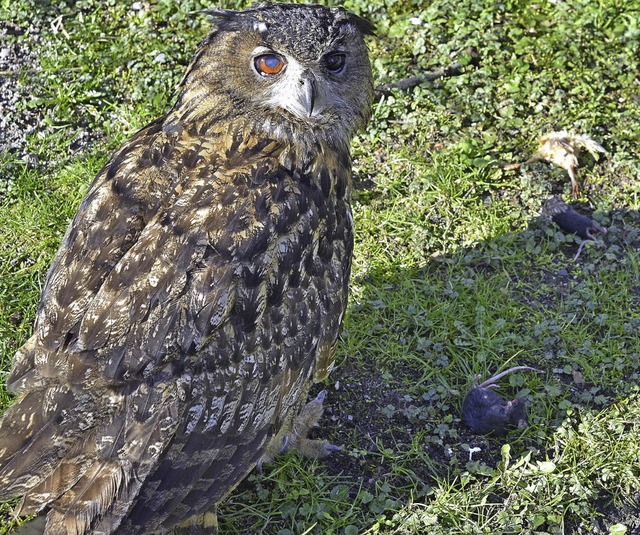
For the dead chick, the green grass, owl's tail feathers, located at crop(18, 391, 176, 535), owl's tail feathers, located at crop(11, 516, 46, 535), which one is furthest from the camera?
the dead chick

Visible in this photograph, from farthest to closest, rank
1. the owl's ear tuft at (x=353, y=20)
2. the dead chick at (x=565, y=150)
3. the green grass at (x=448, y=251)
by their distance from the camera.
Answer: the dead chick at (x=565, y=150) < the green grass at (x=448, y=251) < the owl's ear tuft at (x=353, y=20)

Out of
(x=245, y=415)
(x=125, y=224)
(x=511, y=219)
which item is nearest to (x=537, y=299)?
(x=511, y=219)

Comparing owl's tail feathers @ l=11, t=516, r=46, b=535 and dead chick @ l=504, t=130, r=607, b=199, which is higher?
dead chick @ l=504, t=130, r=607, b=199

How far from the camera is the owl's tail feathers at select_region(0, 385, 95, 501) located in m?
2.80

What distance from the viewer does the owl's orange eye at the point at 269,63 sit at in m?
3.31

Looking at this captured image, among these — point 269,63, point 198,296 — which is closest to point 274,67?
point 269,63

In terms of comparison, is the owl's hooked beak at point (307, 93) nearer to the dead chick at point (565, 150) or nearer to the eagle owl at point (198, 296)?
the eagle owl at point (198, 296)

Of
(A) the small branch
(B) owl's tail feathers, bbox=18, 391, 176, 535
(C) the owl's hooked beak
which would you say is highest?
(C) the owl's hooked beak

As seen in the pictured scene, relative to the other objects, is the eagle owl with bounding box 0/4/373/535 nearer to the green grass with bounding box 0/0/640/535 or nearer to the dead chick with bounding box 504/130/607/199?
the green grass with bounding box 0/0/640/535

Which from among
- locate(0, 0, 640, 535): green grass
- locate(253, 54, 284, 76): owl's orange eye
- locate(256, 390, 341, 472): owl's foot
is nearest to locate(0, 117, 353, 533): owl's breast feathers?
locate(253, 54, 284, 76): owl's orange eye

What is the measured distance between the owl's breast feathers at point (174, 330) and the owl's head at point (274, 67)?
0.40 feet

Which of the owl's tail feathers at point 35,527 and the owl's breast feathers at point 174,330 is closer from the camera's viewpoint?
the owl's breast feathers at point 174,330

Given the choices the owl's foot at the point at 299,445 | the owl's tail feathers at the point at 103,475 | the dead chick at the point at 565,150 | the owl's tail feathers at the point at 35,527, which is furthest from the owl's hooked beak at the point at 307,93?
the dead chick at the point at 565,150

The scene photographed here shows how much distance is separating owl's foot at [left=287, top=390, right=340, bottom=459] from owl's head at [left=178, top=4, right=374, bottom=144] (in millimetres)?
1249
